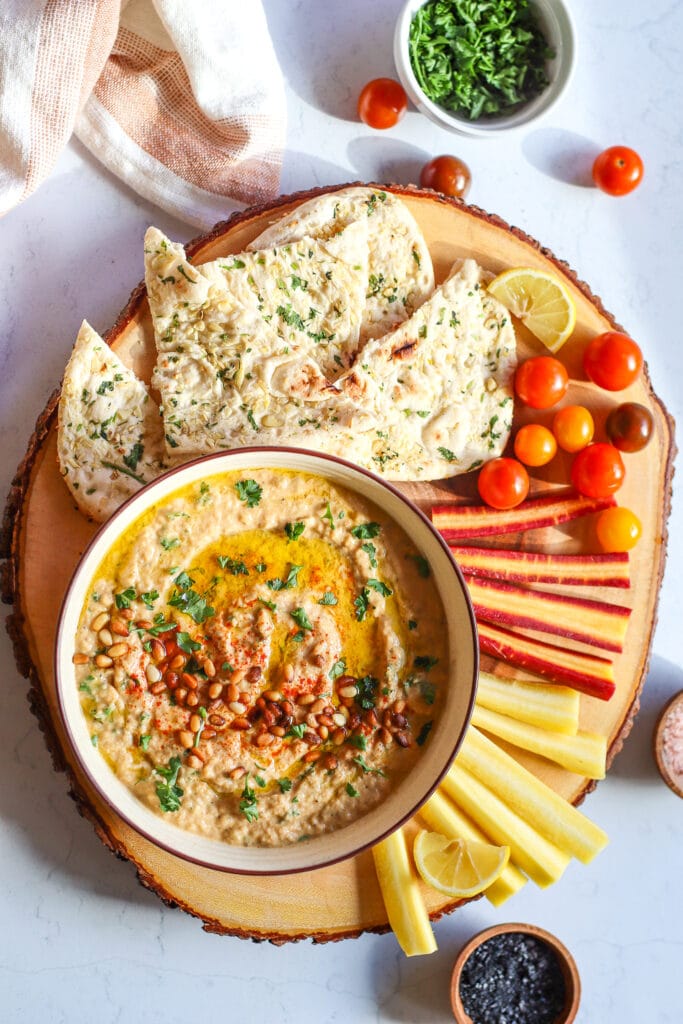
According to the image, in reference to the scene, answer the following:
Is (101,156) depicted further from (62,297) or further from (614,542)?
(614,542)

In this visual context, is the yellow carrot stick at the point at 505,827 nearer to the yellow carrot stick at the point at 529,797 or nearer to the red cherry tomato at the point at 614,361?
the yellow carrot stick at the point at 529,797

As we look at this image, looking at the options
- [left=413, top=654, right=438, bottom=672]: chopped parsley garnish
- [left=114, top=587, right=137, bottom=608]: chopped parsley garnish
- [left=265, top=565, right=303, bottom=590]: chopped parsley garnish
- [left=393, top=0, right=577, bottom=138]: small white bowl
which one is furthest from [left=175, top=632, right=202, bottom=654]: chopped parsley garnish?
[left=393, top=0, right=577, bottom=138]: small white bowl

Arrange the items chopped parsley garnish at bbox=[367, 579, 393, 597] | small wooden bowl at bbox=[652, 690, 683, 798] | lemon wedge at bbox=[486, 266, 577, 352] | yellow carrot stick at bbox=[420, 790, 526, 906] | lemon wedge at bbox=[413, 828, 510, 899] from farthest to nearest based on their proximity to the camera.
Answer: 1. small wooden bowl at bbox=[652, 690, 683, 798]
2. lemon wedge at bbox=[486, 266, 577, 352]
3. yellow carrot stick at bbox=[420, 790, 526, 906]
4. lemon wedge at bbox=[413, 828, 510, 899]
5. chopped parsley garnish at bbox=[367, 579, 393, 597]

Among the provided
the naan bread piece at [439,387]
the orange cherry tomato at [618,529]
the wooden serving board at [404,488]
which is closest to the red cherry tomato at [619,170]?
the wooden serving board at [404,488]

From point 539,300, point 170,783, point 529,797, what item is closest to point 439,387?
point 539,300

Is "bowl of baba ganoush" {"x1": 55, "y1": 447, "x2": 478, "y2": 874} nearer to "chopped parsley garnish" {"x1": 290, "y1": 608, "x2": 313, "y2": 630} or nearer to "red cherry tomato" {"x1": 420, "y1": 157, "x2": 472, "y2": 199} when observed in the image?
"chopped parsley garnish" {"x1": 290, "y1": 608, "x2": 313, "y2": 630}

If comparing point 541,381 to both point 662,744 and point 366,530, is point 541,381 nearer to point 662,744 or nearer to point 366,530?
point 366,530
